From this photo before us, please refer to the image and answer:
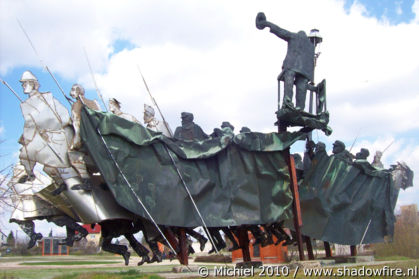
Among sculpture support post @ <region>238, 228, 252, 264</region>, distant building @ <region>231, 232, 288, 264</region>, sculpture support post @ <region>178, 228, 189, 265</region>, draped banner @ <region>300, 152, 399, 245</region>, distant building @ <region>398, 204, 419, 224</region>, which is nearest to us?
sculpture support post @ <region>178, 228, 189, 265</region>

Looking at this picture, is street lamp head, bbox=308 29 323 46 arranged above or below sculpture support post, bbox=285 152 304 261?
above

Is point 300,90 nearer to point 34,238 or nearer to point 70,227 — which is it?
point 70,227

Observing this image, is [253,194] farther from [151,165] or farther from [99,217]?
[99,217]

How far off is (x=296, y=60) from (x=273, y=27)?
1.08 meters

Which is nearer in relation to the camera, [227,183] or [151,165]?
[151,165]

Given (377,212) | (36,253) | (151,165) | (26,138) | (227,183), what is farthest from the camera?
(36,253)

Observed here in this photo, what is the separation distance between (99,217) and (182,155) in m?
2.40

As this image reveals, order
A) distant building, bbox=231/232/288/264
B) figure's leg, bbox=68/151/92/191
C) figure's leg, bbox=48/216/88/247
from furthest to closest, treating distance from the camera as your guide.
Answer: distant building, bbox=231/232/288/264 < figure's leg, bbox=48/216/88/247 < figure's leg, bbox=68/151/92/191

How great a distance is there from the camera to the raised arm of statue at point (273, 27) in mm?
13109

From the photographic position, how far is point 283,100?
506 inches

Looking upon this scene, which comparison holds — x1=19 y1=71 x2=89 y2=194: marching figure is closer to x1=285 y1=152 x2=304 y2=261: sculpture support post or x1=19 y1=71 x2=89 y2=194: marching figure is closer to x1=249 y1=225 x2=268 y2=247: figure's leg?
x1=249 y1=225 x2=268 y2=247: figure's leg

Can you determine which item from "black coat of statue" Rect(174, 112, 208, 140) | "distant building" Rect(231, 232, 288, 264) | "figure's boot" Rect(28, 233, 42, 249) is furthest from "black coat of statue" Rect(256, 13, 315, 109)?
"distant building" Rect(231, 232, 288, 264)

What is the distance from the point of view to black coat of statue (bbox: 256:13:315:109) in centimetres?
1312

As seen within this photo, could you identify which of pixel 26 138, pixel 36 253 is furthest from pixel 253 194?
pixel 36 253
